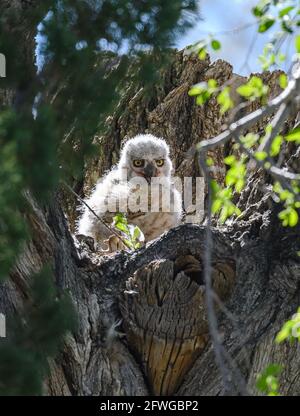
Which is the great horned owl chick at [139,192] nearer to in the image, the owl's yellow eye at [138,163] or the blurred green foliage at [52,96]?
the owl's yellow eye at [138,163]

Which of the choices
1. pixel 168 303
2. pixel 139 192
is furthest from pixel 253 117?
pixel 139 192

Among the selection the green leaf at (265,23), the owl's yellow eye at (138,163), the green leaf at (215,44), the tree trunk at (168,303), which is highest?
the green leaf at (265,23)

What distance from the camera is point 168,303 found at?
170 inches

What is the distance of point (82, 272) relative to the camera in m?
4.51

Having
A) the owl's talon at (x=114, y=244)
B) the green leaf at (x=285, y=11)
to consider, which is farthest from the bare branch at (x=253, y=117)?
the owl's talon at (x=114, y=244)

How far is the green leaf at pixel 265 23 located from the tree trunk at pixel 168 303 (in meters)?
0.78

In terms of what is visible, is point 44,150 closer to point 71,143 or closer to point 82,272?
point 71,143

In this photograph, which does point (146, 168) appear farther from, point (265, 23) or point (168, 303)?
point (265, 23)

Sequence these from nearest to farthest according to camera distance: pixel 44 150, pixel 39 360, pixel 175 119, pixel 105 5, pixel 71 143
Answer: pixel 44 150, pixel 39 360, pixel 105 5, pixel 71 143, pixel 175 119

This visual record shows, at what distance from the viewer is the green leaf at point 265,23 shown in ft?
12.1

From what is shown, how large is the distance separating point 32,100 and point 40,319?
834 mm

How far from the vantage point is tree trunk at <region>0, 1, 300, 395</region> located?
13.6 feet
